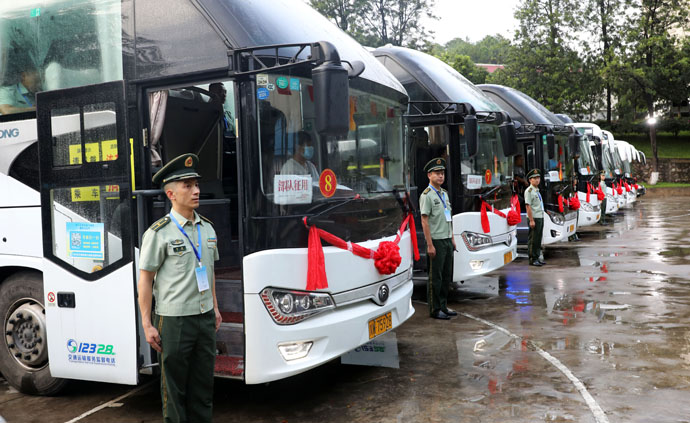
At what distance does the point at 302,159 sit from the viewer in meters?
5.02

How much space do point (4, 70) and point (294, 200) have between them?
297cm

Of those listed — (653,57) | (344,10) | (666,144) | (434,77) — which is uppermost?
(344,10)

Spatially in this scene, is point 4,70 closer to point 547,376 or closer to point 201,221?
point 201,221

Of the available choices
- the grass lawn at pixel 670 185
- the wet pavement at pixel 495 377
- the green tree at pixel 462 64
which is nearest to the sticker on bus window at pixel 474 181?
the wet pavement at pixel 495 377

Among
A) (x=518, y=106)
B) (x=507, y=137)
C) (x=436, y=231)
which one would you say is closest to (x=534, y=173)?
(x=518, y=106)

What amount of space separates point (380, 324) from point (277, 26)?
255 cm

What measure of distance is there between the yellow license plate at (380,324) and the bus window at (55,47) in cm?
281

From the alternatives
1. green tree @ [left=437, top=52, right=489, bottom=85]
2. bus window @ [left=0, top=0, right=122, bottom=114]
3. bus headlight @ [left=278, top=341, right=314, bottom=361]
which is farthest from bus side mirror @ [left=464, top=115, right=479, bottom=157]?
green tree @ [left=437, top=52, right=489, bottom=85]

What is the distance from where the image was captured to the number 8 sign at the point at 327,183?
5188 mm

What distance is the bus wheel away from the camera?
224 inches

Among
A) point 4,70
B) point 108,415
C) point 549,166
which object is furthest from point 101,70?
point 549,166

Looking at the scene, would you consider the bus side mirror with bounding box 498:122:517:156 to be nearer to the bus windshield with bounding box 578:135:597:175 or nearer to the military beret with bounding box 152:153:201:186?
the military beret with bounding box 152:153:201:186

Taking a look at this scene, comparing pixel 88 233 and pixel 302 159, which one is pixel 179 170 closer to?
pixel 302 159

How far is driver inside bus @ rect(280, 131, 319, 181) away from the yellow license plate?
4.27ft
